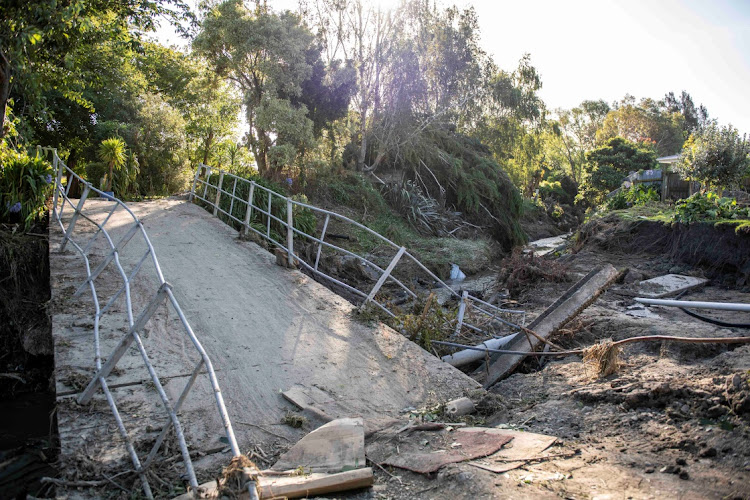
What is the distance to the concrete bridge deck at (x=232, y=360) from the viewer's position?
3.72 metres

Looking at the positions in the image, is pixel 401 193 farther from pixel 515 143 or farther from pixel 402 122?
pixel 515 143

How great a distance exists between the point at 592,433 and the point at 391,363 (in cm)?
189

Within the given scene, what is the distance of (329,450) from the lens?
3.46m

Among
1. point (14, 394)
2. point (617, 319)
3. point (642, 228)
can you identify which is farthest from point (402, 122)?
point (14, 394)

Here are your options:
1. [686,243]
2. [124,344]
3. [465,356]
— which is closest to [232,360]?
[124,344]

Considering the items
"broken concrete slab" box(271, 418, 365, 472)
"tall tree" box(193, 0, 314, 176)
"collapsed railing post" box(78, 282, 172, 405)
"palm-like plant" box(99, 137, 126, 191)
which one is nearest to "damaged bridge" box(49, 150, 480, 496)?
"collapsed railing post" box(78, 282, 172, 405)

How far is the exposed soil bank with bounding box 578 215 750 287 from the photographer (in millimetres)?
10195

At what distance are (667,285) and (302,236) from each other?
302 inches

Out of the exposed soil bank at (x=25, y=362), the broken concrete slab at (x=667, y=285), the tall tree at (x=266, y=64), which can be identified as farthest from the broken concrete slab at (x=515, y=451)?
the tall tree at (x=266, y=64)

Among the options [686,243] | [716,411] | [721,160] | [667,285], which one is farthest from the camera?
[721,160]

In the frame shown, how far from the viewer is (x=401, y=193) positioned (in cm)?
2003

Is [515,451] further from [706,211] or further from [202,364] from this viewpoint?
[706,211]

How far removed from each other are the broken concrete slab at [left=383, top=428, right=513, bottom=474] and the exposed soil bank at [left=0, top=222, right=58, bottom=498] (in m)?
2.79

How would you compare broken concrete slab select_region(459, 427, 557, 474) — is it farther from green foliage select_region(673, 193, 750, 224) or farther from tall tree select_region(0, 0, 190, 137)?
green foliage select_region(673, 193, 750, 224)
